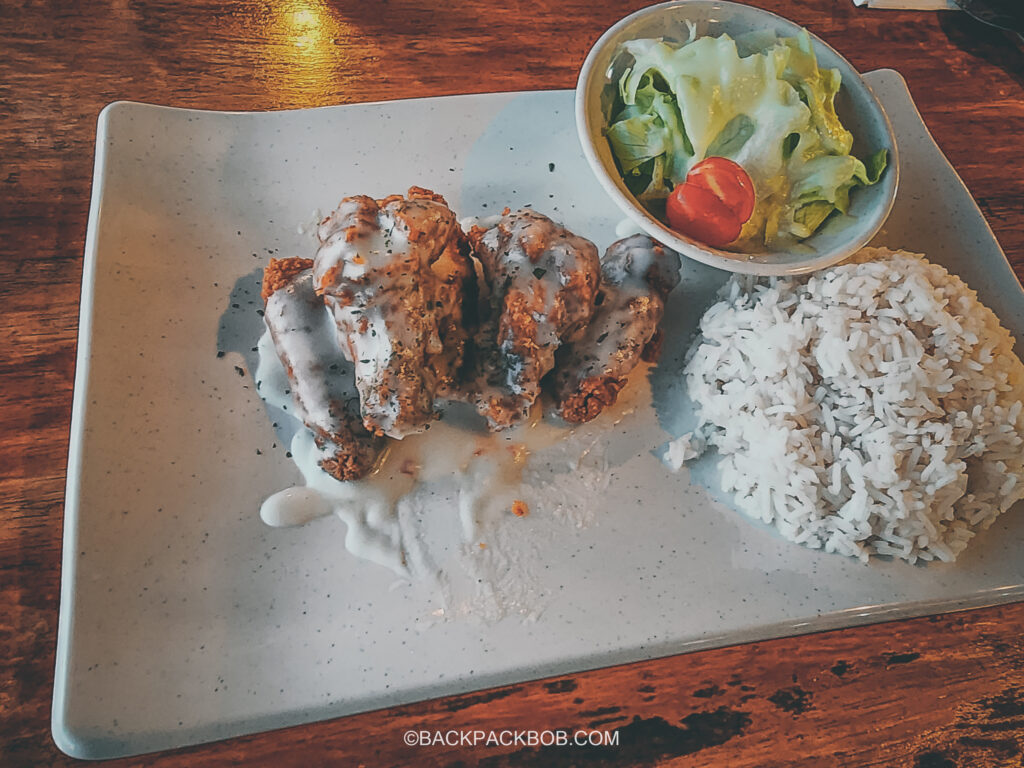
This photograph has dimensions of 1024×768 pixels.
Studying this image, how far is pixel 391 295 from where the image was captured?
196 cm

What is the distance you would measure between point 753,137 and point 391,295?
1.31 m

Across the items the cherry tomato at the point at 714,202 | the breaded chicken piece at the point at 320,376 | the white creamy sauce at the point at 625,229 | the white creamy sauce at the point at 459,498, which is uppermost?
the cherry tomato at the point at 714,202

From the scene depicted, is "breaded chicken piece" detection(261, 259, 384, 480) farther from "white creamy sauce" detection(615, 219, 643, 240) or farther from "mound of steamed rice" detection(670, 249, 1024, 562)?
"white creamy sauce" detection(615, 219, 643, 240)

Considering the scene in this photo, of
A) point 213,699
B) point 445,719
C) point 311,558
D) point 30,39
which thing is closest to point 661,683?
point 445,719

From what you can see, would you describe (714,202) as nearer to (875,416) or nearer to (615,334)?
(615,334)

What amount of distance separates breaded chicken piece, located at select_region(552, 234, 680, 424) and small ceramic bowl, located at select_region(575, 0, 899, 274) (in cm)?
13

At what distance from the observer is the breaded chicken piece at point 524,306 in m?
2.10

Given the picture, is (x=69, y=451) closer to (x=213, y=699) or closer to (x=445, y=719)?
(x=213, y=699)

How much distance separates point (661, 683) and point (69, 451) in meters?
1.76

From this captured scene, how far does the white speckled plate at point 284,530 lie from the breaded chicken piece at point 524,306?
37cm

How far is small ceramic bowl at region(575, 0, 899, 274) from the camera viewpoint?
7.51 feet

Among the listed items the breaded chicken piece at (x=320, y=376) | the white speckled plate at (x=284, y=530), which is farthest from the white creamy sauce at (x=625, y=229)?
the breaded chicken piece at (x=320, y=376)

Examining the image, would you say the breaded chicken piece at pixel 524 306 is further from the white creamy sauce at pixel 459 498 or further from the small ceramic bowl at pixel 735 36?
the small ceramic bowl at pixel 735 36

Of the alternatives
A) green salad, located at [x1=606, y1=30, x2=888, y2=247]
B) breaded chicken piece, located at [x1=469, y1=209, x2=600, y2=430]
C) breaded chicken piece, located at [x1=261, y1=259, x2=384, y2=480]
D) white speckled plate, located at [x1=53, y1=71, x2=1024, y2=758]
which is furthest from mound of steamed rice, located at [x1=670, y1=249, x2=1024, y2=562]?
breaded chicken piece, located at [x1=261, y1=259, x2=384, y2=480]
